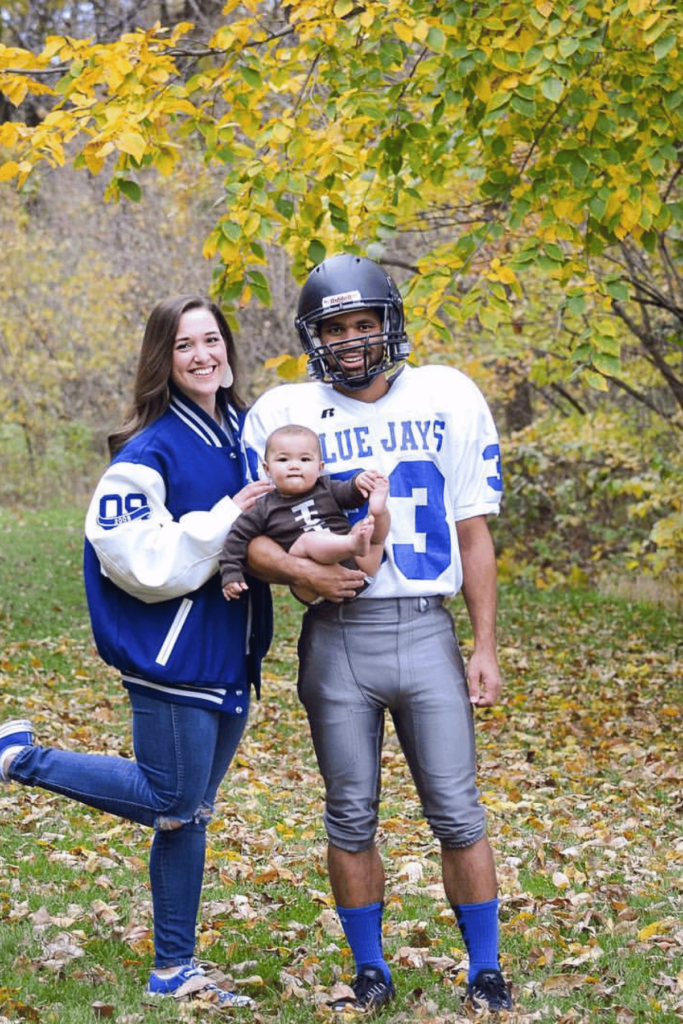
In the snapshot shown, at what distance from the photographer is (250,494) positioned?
3.87 m

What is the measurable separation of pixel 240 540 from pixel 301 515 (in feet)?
0.60

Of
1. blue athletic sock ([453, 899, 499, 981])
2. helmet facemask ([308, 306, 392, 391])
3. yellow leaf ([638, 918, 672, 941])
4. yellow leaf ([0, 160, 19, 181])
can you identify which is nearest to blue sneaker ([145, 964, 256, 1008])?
blue athletic sock ([453, 899, 499, 981])

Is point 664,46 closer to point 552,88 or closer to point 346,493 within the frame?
point 552,88

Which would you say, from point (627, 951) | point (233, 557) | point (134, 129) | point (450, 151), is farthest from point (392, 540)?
point (450, 151)

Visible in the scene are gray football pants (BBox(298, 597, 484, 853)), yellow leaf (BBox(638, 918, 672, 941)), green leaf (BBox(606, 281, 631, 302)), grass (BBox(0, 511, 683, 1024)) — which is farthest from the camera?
green leaf (BBox(606, 281, 631, 302))

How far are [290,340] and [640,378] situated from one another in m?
5.28

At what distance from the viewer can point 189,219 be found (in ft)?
63.3

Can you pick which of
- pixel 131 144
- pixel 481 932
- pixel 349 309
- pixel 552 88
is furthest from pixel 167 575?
pixel 552 88

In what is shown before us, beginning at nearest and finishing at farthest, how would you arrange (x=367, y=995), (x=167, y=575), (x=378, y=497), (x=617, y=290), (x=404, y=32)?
(x=378, y=497)
(x=167, y=575)
(x=367, y=995)
(x=404, y=32)
(x=617, y=290)

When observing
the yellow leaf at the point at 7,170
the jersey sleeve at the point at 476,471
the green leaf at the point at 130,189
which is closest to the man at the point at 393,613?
the jersey sleeve at the point at 476,471

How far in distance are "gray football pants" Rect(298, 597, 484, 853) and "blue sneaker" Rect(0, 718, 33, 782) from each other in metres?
0.89

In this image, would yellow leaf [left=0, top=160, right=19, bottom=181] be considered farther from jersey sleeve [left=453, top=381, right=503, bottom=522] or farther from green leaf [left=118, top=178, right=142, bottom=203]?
jersey sleeve [left=453, top=381, right=503, bottom=522]

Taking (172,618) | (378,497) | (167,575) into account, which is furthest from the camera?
(172,618)

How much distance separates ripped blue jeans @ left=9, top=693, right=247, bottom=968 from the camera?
3871 millimetres
